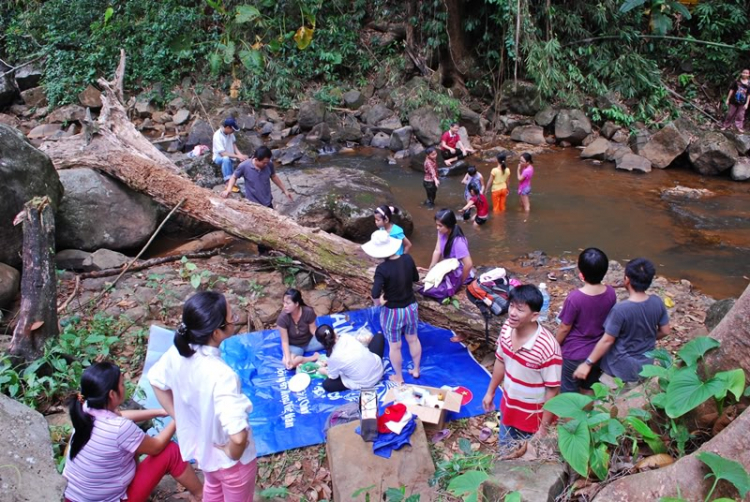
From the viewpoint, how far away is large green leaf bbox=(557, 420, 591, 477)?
2.55m

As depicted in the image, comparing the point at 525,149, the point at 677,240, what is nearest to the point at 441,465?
the point at 677,240

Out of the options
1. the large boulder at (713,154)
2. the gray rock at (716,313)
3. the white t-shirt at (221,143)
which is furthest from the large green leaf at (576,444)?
the large boulder at (713,154)

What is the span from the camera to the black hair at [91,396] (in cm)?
305

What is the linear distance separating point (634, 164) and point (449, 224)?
29.8 ft

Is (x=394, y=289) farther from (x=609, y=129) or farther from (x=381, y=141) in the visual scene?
(x=609, y=129)

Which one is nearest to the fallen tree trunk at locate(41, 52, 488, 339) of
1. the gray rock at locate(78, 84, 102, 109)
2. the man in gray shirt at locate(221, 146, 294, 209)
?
the man in gray shirt at locate(221, 146, 294, 209)

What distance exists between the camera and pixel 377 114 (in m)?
16.2

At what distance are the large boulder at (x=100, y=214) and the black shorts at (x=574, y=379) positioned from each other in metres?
6.55

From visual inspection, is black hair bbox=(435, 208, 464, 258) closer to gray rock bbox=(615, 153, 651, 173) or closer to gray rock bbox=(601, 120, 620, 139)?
gray rock bbox=(615, 153, 651, 173)

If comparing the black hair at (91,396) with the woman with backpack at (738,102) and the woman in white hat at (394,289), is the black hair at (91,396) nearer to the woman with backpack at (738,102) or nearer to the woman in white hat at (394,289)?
the woman in white hat at (394,289)

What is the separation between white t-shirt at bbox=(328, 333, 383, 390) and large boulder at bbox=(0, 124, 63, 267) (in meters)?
4.29

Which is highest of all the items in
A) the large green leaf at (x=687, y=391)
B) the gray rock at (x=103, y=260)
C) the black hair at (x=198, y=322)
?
the black hair at (x=198, y=322)

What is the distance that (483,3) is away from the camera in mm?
16375

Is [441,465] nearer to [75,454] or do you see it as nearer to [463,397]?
[463,397]
